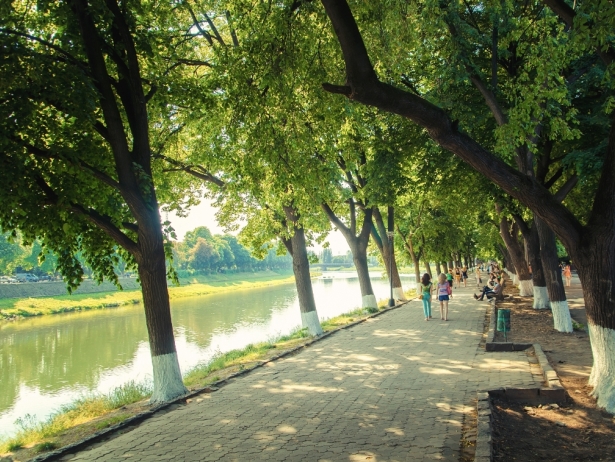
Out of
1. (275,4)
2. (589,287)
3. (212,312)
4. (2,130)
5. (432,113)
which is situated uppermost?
(275,4)

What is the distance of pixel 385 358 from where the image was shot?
1182cm

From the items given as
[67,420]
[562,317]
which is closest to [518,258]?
[562,317]

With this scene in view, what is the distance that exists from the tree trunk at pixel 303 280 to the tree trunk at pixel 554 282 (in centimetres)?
690

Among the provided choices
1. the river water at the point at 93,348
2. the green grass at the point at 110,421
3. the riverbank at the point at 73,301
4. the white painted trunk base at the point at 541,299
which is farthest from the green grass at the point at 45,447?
the riverbank at the point at 73,301

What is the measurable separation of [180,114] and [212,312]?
88.4ft

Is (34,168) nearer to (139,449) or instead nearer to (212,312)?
(139,449)

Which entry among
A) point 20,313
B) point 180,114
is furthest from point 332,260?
point 180,114

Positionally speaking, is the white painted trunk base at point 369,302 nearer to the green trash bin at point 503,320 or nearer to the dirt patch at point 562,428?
the green trash bin at point 503,320

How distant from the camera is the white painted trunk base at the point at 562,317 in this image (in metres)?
14.1

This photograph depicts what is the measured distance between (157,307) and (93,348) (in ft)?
54.8

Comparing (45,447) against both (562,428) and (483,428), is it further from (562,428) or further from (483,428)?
(562,428)

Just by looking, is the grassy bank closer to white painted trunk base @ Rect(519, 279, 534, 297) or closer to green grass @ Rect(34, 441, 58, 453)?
green grass @ Rect(34, 441, 58, 453)

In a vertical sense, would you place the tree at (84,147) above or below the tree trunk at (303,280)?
above

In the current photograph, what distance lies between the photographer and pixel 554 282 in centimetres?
1438
